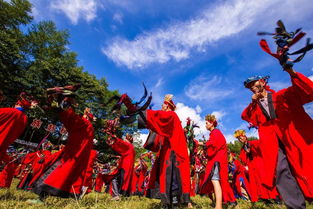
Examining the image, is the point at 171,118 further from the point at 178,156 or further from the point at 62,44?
the point at 62,44

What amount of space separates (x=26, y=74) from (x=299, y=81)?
2547 cm

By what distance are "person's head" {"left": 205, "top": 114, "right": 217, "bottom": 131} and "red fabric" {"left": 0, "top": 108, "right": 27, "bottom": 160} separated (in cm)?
436

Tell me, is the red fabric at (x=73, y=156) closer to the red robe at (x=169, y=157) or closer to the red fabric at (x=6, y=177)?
the red robe at (x=169, y=157)

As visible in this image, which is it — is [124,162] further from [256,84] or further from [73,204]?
[256,84]

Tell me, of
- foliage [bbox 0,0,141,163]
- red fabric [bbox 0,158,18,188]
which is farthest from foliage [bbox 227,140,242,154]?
red fabric [bbox 0,158,18,188]

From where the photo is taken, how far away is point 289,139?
2902 millimetres

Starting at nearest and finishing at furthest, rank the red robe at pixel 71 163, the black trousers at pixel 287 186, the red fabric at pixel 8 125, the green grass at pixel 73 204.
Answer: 1. the black trousers at pixel 287 186
2. the green grass at pixel 73 204
3. the red fabric at pixel 8 125
4. the red robe at pixel 71 163

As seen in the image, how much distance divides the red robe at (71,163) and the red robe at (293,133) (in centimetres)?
383

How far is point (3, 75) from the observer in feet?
65.7

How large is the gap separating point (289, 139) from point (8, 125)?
5175 mm

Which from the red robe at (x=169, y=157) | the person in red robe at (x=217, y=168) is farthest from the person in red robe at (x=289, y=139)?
the red robe at (x=169, y=157)

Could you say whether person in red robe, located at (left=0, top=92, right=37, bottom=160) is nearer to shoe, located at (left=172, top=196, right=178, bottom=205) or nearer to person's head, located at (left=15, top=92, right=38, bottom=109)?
person's head, located at (left=15, top=92, right=38, bottom=109)

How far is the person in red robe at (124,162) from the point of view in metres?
6.88

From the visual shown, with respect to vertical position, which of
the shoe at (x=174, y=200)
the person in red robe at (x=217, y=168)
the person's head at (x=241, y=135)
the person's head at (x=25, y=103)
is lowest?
the shoe at (x=174, y=200)
